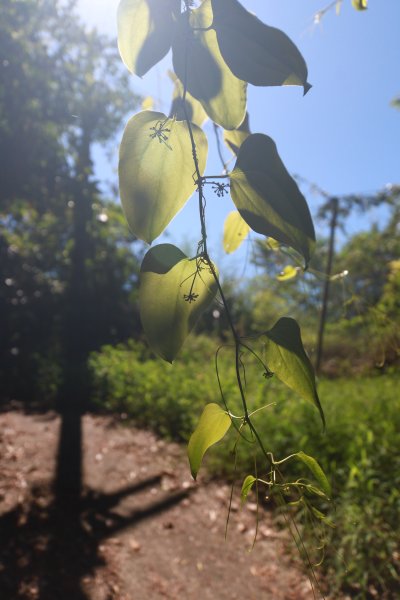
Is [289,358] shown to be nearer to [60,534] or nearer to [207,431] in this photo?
[207,431]

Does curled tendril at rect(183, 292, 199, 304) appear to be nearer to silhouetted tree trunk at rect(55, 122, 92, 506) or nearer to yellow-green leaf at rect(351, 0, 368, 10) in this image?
yellow-green leaf at rect(351, 0, 368, 10)

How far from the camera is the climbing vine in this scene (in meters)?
0.28

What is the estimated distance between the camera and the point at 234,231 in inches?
19.8

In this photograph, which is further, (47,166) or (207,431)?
(47,166)

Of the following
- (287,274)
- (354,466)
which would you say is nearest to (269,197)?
(287,274)

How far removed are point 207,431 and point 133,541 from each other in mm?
2303

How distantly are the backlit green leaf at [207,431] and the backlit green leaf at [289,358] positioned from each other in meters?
0.05

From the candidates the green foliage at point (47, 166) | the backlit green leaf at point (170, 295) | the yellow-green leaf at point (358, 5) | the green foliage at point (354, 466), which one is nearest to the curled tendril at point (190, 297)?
the backlit green leaf at point (170, 295)

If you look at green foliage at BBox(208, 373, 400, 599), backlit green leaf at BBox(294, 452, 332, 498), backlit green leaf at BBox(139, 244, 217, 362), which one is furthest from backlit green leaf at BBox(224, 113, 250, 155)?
green foliage at BBox(208, 373, 400, 599)

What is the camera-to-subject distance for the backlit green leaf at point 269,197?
0.28 metres

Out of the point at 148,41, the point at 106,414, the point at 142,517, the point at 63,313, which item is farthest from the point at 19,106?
the point at 63,313

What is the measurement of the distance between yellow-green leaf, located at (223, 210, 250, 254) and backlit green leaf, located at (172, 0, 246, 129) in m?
0.17

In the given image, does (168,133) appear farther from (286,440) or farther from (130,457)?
(130,457)

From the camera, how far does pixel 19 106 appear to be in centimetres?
257
